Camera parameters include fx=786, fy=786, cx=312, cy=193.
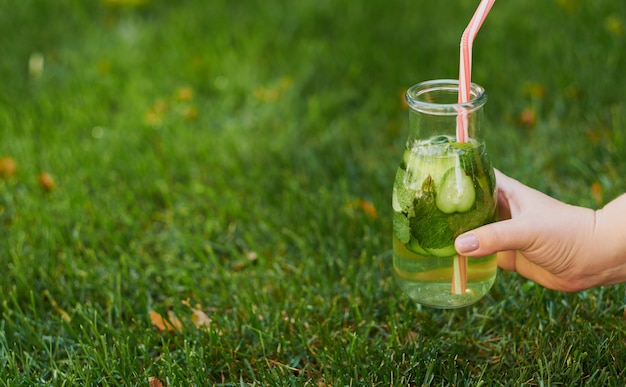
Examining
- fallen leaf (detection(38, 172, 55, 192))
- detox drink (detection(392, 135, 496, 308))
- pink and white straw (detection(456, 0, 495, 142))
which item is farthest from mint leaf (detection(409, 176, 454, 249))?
fallen leaf (detection(38, 172, 55, 192))

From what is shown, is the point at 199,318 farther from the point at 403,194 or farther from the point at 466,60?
the point at 466,60

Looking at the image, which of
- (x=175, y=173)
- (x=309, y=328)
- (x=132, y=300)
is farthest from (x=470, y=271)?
(x=175, y=173)

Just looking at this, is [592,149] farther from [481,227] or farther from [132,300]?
[132,300]

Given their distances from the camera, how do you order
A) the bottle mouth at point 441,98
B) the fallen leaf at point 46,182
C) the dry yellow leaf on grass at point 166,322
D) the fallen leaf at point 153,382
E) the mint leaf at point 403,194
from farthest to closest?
the fallen leaf at point 46,182, the dry yellow leaf on grass at point 166,322, the fallen leaf at point 153,382, the mint leaf at point 403,194, the bottle mouth at point 441,98

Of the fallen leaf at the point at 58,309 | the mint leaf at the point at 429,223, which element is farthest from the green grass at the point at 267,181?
the mint leaf at the point at 429,223

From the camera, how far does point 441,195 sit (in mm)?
1780

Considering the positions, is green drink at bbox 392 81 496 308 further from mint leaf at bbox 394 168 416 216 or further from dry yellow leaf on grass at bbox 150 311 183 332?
dry yellow leaf on grass at bbox 150 311 183 332

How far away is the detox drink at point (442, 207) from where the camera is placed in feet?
5.80

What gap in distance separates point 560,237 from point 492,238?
0.58 feet

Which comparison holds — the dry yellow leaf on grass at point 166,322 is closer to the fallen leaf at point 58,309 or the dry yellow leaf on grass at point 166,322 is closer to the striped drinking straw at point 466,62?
the fallen leaf at point 58,309

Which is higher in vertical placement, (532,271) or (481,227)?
(481,227)

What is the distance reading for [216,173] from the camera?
3.06 m

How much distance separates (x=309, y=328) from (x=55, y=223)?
1085mm

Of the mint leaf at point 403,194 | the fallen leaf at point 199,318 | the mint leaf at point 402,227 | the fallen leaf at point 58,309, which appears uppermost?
the mint leaf at point 403,194
